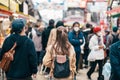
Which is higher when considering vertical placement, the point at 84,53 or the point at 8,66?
the point at 8,66

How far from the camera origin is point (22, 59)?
6.03 metres

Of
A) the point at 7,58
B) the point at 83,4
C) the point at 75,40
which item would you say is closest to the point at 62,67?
the point at 7,58

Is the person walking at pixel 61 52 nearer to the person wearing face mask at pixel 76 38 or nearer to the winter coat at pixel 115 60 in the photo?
the winter coat at pixel 115 60

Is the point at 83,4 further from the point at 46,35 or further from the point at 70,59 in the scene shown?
the point at 70,59

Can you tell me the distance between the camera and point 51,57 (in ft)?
23.0

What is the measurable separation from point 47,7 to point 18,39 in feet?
142

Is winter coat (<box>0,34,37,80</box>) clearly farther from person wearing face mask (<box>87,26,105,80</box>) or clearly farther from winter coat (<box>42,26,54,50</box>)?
winter coat (<box>42,26,54,50</box>)

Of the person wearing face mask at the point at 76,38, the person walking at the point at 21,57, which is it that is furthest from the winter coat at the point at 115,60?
the person wearing face mask at the point at 76,38

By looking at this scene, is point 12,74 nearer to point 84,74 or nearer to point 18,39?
point 18,39

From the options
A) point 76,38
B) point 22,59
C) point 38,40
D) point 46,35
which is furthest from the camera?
point 38,40

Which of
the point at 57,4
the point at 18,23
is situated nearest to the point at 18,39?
the point at 18,23

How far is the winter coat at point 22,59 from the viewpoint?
6008 millimetres

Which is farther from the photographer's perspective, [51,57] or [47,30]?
[47,30]

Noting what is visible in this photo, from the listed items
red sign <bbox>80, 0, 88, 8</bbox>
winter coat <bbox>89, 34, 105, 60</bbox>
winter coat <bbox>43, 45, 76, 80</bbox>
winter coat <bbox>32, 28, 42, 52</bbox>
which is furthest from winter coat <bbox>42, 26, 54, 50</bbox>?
red sign <bbox>80, 0, 88, 8</bbox>
